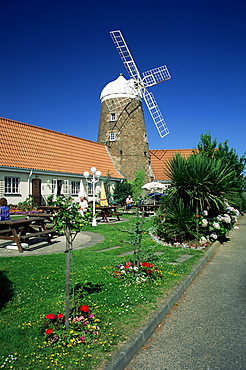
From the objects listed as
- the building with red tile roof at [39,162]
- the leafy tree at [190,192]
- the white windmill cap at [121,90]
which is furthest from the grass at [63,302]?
the white windmill cap at [121,90]

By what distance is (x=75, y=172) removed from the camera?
2791cm

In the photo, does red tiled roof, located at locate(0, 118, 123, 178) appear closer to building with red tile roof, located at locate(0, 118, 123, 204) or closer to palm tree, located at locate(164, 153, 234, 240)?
building with red tile roof, located at locate(0, 118, 123, 204)

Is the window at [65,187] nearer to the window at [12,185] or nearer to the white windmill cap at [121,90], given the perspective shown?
the window at [12,185]

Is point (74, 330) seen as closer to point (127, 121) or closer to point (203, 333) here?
point (203, 333)

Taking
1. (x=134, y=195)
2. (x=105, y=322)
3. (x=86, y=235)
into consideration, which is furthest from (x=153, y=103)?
(x=105, y=322)

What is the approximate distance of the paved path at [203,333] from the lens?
3541 mm

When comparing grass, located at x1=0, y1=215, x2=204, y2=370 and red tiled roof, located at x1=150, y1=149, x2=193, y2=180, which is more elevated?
red tiled roof, located at x1=150, y1=149, x2=193, y2=180

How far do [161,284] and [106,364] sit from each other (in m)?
2.91

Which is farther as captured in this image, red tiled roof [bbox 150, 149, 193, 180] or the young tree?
red tiled roof [bbox 150, 149, 193, 180]

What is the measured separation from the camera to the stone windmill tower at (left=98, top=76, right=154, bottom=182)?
34.1m

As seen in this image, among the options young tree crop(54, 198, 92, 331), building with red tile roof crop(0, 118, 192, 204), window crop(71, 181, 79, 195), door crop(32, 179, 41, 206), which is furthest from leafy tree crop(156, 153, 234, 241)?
window crop(71, 181, 79, 195)

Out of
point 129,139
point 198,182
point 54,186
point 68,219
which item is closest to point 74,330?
point 68,219

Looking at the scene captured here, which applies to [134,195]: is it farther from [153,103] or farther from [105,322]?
[105,322]

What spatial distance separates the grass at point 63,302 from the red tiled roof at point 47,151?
16224 millimetres
